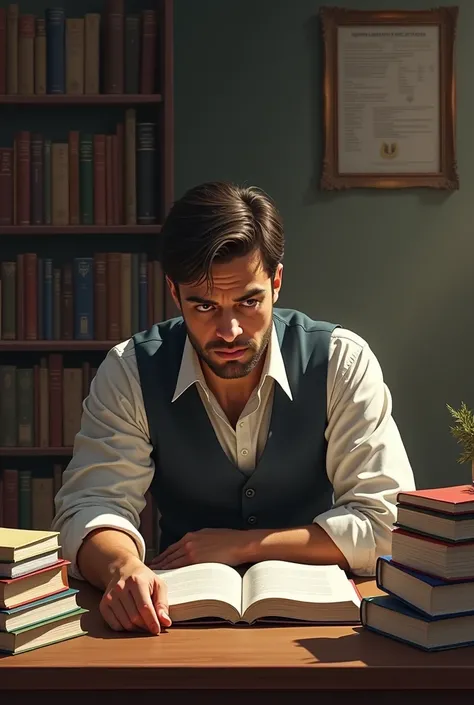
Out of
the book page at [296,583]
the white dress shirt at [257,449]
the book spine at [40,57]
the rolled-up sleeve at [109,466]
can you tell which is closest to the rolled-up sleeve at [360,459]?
the white dress shirt at [257,449]

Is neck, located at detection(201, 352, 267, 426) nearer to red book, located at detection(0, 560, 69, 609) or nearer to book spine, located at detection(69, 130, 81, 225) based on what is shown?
red book, located at detection(0, 560, 69, 609)

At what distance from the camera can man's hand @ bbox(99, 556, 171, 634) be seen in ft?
4.21

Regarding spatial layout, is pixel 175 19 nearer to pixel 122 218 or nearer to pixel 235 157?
pixel 235 157

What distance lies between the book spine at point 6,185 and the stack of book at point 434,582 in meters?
2.25

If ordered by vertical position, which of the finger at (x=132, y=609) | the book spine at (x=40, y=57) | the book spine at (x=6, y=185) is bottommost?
the finger at (x=132, y=609)

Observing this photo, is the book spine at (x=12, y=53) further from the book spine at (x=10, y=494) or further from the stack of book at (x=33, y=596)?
the stack of book at (x=33, y=596)

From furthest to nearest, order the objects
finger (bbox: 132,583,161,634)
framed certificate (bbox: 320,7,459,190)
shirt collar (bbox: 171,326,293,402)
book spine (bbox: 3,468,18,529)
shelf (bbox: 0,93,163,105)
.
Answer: framed certificate (bbox: 320,7,459,190) < book spine (bbox: 3,468,18,529) < shelf (bbox: 0,93,163,105) < shirt collar (bbox: 171,326,293,402) < finger (bbox: 132,583,161,634)

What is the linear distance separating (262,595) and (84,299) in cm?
207

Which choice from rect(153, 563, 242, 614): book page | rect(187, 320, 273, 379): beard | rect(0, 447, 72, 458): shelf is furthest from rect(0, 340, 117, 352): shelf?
rect(153, 563, 242, 614): book page

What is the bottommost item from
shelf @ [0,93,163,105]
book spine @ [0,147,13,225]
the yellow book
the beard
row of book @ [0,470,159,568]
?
row of book @ [0,470,159,568]

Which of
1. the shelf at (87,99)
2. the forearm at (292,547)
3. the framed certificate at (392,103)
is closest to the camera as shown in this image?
the forearm at (292,547)

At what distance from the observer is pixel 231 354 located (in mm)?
1726

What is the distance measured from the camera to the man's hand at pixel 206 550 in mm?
1554

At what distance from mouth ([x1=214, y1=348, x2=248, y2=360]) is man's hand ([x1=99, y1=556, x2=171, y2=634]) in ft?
1.52
